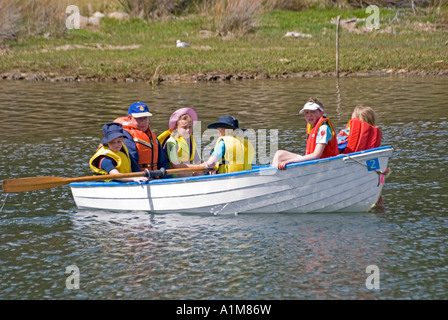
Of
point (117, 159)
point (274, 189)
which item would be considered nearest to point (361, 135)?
point (274, 189)

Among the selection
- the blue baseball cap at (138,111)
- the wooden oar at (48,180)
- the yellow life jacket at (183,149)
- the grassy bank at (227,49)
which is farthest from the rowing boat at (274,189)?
the grassy bank at (227,49)

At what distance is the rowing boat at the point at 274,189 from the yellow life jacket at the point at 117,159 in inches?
8.2

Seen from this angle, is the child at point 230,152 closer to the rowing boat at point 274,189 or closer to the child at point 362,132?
the rowing boat at point 274,189

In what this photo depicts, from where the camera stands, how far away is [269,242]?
31.6 feet

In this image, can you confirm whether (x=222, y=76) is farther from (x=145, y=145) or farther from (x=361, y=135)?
(x=361, y=135)

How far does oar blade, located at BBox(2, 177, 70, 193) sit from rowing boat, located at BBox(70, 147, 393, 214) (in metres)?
0.48

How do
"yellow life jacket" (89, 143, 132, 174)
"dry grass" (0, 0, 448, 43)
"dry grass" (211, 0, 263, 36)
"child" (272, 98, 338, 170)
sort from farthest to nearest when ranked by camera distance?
"dry grass" (211, 0, 263, 36) → "dry grass" (0, 0, 448, 43) → "yellow life jacket" (89, 143, 132, 174) → "child" (272, 98, 338, 170)

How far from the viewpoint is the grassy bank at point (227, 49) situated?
26.7m

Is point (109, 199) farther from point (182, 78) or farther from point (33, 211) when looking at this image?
point (182, 78)

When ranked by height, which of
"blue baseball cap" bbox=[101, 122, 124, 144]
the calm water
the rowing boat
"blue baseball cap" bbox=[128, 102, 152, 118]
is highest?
"blue baseball cap" bbox=[128, 102, 152, 118]

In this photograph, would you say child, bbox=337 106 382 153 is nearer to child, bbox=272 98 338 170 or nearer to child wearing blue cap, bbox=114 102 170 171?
child, bbox=272 98 338 170

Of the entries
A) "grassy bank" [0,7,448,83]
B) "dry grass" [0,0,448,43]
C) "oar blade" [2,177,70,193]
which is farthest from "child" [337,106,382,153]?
"dry grass" [0,0,448,43]

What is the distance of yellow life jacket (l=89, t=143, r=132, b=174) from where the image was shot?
35.4 feet

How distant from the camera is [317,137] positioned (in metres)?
10.4
